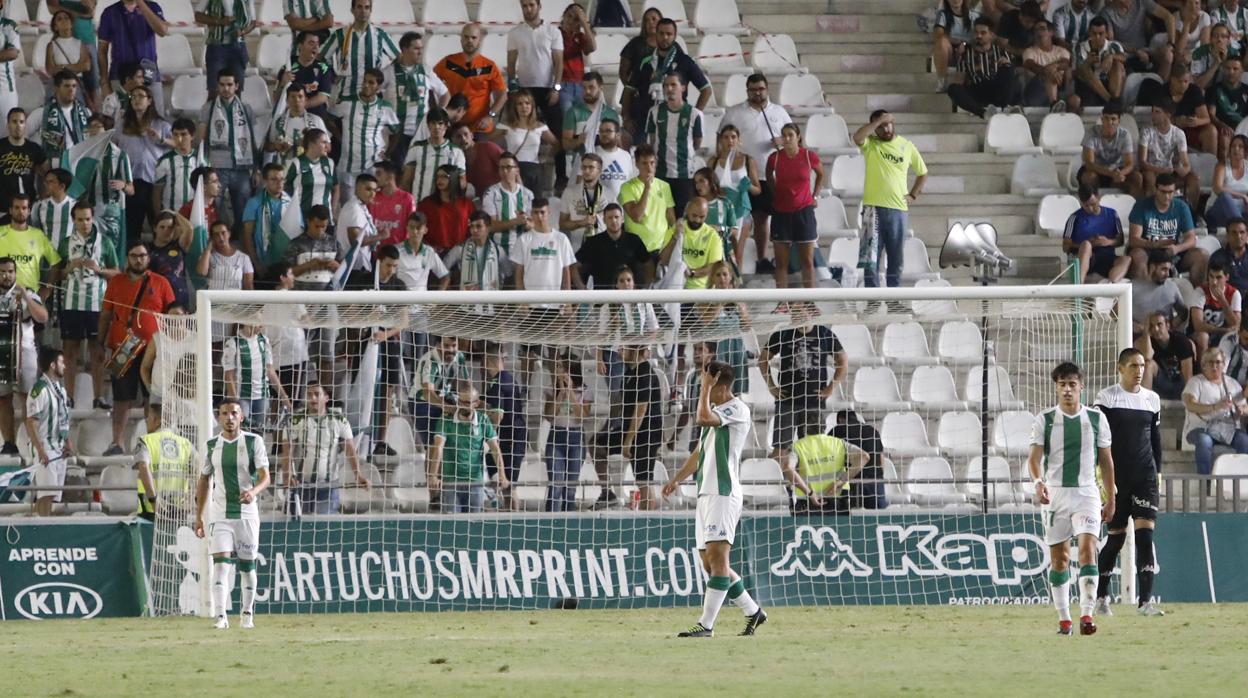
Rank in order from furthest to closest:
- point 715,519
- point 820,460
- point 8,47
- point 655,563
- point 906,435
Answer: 1. point 8,47
2. point 906,435
3. point 820,460
4. point 655,563
5. point 715,519

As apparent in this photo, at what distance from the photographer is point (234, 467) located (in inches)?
568

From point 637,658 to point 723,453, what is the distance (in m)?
2.04

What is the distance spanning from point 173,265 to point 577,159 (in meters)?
4.32

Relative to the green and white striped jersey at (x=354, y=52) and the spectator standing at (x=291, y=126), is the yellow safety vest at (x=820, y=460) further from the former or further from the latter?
the green and white striped jersey at (x=354, y=52)

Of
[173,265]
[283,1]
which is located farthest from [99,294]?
[283,1]

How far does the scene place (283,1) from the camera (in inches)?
898

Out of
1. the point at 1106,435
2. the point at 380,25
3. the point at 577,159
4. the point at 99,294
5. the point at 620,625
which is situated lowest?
the point at 620,625

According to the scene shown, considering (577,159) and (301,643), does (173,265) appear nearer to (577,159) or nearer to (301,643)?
(577,159)

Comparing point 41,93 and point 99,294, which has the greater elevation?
point 41,93

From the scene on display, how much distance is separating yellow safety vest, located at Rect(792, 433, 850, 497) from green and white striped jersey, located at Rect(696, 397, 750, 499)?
414 cm

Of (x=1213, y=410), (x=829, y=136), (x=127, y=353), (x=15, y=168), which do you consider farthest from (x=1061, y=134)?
(x=15, y=168)

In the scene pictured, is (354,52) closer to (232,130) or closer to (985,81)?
(232,130)

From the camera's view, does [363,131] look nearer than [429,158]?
No

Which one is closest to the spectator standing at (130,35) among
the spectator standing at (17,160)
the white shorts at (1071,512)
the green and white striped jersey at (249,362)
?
the spectator standing at (17,160)
